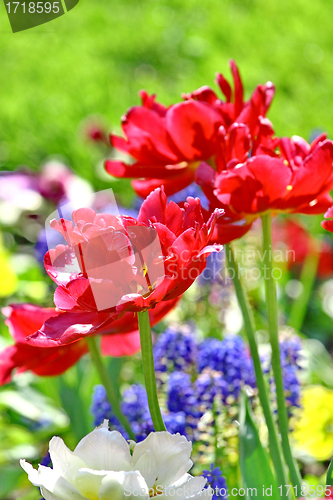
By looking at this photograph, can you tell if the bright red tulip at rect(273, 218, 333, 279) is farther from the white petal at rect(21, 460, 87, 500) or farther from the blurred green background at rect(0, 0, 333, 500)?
the white petal at rect(21, 460, 87, 500)

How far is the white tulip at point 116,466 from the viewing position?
1.00 feet

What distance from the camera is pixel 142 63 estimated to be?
2578mm

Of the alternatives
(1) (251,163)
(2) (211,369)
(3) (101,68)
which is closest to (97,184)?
(3) (101,68)

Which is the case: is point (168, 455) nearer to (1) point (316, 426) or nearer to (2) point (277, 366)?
(2) point (277, 366)

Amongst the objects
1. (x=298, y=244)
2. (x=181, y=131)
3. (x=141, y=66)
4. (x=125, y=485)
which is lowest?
(x=298, y=244)

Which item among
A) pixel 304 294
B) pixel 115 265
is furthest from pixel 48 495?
pixel 304 294

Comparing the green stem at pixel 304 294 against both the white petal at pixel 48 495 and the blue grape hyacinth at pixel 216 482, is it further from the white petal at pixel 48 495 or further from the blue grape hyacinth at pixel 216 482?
the white petal at pixel 48 495

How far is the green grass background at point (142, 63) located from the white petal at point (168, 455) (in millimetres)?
1388

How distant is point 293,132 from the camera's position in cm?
186

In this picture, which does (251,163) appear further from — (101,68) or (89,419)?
(101,68)

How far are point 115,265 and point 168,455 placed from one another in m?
0.11

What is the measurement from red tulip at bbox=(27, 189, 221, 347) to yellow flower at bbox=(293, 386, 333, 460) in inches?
18.2

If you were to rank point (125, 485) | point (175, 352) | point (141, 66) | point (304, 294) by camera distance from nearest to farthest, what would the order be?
1. point (125, 485)
2. point (175, 352)
3. point (304, 294)
4. point (141, 66)

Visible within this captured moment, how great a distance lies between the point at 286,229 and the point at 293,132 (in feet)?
2.05
